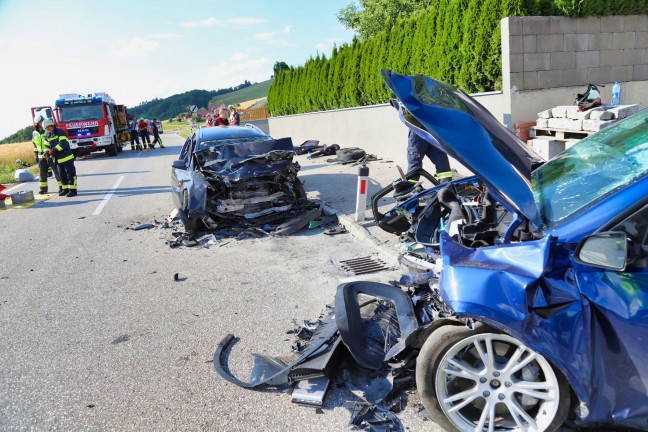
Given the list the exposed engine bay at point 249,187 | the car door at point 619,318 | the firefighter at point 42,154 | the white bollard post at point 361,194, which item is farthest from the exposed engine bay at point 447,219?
the firefighter at point 42,154

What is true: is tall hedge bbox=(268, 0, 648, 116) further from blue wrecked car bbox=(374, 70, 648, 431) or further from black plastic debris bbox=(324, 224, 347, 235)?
blue wrecked car bbox=(374, 70, 648, 431)

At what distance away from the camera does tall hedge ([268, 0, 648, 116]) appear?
8664 mm

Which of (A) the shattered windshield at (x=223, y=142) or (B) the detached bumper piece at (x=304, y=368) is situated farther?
(A) the shattered windshield at (x=223, y=142)

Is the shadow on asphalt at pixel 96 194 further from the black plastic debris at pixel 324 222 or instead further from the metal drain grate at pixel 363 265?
the metal drain grate at pixel 363 265

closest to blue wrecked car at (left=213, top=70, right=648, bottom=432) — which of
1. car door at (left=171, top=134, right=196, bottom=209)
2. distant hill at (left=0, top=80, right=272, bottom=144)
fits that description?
car door at (left=171, top=134, right=196, bottom=209)

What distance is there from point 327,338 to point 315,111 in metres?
17.8

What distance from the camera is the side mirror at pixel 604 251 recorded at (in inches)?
86.2

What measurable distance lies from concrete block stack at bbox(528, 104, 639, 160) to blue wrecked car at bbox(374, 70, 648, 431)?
4.21 m

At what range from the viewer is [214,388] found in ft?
11.1

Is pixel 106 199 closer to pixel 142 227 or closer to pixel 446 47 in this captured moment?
pixel 142 227

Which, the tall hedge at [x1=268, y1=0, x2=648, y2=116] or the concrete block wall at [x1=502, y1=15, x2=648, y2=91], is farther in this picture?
the tall hedge at [x1=268, y1=0, x2=648, y2=116]

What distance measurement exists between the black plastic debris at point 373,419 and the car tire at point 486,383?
0.86ft

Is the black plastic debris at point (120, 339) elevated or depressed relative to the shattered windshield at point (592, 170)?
depressed

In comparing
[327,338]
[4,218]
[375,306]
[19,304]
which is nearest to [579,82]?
[375,306]
